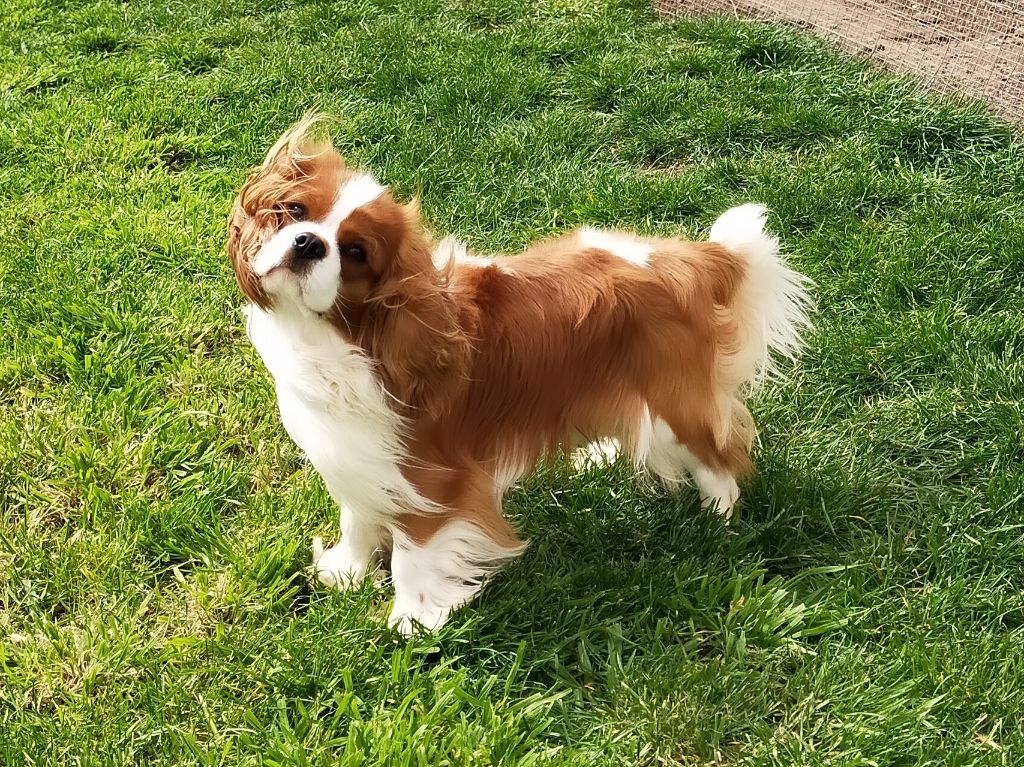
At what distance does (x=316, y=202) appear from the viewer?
6.33ft

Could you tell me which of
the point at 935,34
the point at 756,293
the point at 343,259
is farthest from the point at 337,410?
the point at 935,34

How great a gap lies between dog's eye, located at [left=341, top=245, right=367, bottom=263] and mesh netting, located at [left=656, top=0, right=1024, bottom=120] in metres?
4.11

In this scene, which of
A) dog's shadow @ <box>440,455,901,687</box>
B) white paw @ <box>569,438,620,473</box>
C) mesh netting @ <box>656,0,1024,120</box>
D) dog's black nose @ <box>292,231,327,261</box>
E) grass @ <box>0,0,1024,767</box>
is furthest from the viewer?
mesh netting @ <box>656,0,1024,120</box>

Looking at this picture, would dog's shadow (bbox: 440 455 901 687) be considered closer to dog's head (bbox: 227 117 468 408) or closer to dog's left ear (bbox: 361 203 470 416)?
dog's left ear (bbox: 361 203 470 416)

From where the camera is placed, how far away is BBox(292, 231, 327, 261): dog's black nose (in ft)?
6.09

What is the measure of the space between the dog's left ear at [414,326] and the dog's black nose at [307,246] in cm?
18

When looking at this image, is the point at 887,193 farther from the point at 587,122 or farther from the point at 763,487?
the point at 763,487

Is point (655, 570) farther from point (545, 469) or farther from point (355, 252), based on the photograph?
point (355, 252)

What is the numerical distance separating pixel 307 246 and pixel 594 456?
1471 mm

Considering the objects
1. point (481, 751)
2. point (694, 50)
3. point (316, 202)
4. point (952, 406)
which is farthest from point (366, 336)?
point (694, 50)

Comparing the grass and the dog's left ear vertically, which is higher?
the dog's left ear

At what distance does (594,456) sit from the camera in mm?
3020

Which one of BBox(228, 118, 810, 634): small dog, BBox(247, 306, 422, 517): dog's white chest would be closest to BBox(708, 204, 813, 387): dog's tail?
BBox(228, 118, 810, 634): small dog

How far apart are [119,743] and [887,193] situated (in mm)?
3865
